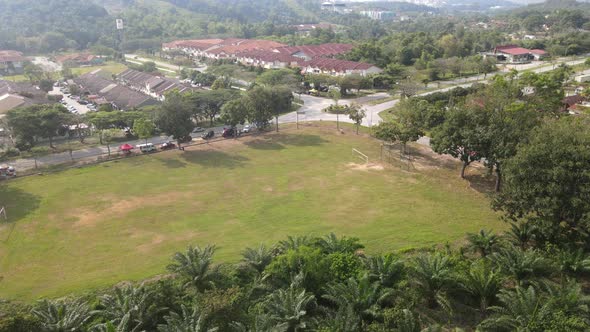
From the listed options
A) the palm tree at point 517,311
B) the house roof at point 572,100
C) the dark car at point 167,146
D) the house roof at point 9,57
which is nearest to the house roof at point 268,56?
the dark car at point 167,146

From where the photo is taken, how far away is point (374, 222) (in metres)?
28.6

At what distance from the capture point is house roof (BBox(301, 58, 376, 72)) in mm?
83019

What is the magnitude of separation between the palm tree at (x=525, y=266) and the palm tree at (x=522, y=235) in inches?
93.4

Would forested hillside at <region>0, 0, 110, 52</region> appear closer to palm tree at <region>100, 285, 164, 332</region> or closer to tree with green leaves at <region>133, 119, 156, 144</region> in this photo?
tree with green leaves at <region>133, 119, 156, 144</region>

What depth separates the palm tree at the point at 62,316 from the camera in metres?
16.8

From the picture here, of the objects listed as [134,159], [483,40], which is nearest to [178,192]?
[134,159]

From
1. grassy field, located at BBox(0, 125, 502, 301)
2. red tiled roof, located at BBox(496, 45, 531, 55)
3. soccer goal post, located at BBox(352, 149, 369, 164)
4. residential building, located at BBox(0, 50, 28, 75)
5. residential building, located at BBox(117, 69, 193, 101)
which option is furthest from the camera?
red tiled roof, located at BBox(496, 45, 531, 55)

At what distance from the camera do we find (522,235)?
75.9ft

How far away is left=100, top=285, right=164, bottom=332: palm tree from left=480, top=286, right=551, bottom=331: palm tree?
14378 mm

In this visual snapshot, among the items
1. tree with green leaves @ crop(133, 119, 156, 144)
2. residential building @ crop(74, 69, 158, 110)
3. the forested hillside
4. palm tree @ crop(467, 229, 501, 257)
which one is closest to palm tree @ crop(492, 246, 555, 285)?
palm tree @ crop(467, 229, 501, 257)

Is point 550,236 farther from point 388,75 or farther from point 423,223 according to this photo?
point 388,75

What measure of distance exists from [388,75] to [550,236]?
6236 cm

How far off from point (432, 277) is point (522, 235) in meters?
7.74

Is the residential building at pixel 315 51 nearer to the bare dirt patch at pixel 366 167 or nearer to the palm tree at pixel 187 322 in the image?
the bare dirt patch at pixel 366 167
